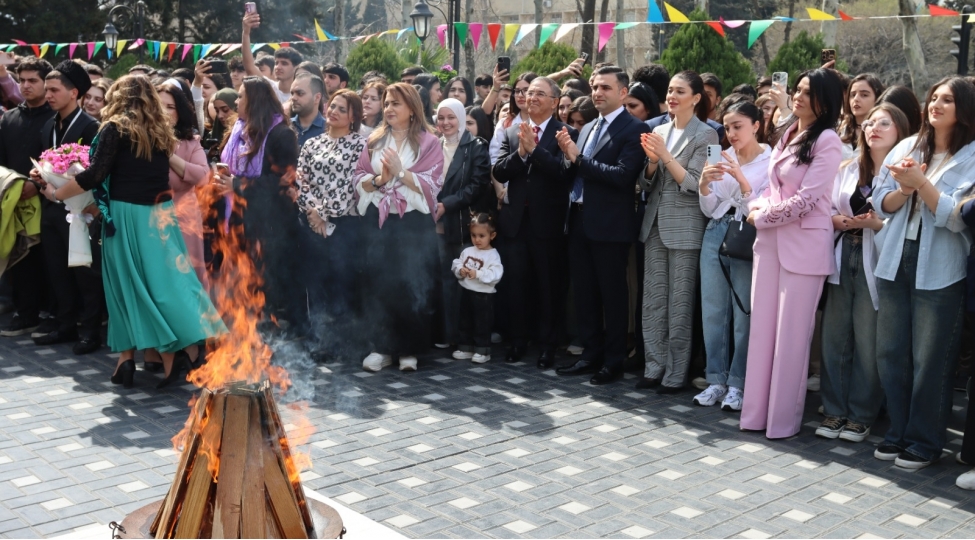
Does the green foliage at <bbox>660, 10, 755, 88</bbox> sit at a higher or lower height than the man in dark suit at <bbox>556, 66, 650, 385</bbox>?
higher

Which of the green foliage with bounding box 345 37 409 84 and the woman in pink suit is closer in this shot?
the woman in pink suit

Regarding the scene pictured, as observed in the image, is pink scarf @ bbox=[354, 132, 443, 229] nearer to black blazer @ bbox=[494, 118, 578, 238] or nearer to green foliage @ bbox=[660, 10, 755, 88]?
black blazer @ bbox=[494, 118, 578, 238]

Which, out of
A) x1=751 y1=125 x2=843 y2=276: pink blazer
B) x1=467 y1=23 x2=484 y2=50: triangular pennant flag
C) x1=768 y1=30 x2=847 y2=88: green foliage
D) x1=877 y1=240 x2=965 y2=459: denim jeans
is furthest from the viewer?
x1=768 y1=30 x2=847 y2=88: green foliage

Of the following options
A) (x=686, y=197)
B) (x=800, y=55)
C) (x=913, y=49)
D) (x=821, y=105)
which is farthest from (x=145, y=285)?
(x=913, y=49)

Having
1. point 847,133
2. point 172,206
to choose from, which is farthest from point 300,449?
point 847,133

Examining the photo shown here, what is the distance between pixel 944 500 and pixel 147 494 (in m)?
4.39

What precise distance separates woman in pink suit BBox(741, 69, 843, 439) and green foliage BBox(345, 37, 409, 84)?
16556mm

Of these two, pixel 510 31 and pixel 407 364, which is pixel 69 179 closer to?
pixel 407 364

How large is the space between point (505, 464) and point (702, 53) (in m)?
17.8

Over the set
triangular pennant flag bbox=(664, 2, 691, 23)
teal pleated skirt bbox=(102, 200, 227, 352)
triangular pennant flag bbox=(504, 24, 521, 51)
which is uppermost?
triangular pennant flag bbox=(664, 2, 691, 23)

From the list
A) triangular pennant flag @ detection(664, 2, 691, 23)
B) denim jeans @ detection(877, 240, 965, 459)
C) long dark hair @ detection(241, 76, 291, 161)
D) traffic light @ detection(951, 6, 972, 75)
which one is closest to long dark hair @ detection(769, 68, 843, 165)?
denim jeans @ detection(877, 240, 965, 459)

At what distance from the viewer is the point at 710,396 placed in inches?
271

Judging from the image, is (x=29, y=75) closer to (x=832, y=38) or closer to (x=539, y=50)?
(x=539, y=50)

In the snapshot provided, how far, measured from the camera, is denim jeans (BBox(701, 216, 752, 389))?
6754mm
